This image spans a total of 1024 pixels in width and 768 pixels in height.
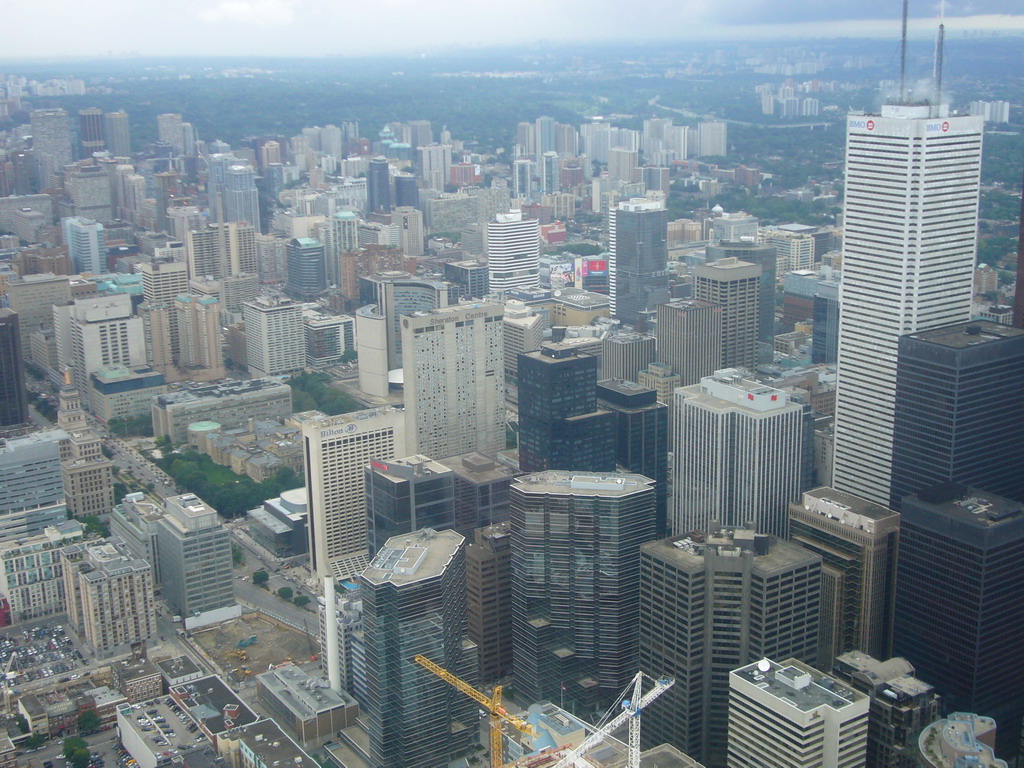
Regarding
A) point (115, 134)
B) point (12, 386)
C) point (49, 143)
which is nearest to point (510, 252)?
point (12, 386)

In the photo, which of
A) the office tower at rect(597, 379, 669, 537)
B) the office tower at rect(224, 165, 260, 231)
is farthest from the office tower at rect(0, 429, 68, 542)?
the office tower at rect(224, 165, 260, 231)

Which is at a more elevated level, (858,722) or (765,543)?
(765,543)

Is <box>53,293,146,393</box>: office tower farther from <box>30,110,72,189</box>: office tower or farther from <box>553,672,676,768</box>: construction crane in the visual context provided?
<box>30,110,72,189</box>: office tower

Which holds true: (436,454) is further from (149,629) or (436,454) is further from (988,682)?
(988,682)

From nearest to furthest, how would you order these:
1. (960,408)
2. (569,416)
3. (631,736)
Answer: (631,736) → (960,408) → (569,416)

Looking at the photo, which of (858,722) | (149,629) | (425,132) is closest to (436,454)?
(149,629)

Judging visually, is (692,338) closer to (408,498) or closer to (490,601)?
(408,498)
